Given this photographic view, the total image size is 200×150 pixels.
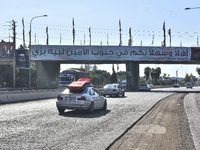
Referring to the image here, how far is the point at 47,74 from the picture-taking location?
57.6 meters

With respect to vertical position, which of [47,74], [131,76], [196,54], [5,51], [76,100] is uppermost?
[5,51]

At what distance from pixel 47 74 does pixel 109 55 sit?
12.7m

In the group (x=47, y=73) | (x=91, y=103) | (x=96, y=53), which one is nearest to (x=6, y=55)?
(x=47, y=73)

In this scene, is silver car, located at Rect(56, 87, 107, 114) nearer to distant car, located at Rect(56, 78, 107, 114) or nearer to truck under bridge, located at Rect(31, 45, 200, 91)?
distant car, located at Rect(56, 78, 107, 114)

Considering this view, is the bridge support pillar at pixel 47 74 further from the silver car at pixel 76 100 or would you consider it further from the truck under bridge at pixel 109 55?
the silver car at pixel 76 100

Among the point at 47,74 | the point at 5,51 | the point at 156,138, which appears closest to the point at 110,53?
the point at 47,74

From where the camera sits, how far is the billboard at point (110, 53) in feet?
180

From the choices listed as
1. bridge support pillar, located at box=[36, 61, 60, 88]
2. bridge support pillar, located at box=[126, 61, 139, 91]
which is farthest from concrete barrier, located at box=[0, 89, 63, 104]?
bridge support pillar, located at box=[126, 61, 139, 91]

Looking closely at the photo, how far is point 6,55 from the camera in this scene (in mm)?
62500

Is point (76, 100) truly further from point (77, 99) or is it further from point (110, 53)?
point (110, 53)

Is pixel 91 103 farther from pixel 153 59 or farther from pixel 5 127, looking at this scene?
pixel 153 59

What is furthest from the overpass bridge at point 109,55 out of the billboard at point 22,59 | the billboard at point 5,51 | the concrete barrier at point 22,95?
the concrete barrier at point 22,95

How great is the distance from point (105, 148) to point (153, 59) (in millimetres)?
50963

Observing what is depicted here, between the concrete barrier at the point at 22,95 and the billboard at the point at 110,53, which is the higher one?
the billboard at the point at 110,53
